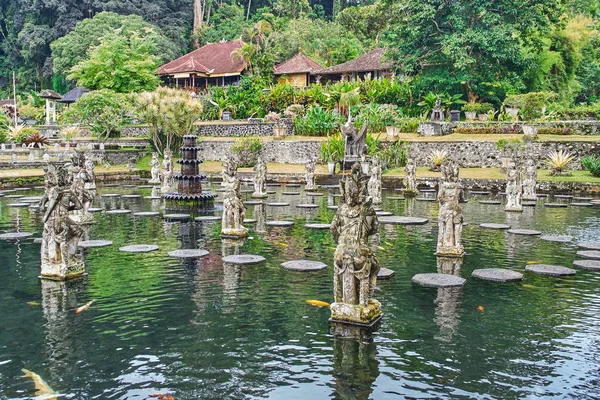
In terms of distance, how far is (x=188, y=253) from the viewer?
44.6ft

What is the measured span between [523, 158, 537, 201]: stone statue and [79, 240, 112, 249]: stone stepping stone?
1683cm

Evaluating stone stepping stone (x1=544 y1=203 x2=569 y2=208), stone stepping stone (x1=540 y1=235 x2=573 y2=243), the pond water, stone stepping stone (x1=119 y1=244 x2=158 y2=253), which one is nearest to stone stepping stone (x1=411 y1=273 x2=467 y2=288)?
the pond water

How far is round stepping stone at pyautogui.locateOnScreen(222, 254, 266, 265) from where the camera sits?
12.7 metres

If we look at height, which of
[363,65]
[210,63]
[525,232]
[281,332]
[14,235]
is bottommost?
[281,332]

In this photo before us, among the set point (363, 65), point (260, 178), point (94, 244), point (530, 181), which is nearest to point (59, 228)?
→ point (94, 244)

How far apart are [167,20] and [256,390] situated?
2782 inches

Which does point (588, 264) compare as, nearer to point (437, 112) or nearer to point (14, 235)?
point (14, 235)

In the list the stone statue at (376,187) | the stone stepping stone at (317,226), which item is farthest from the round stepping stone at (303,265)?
the stone statue at (376,187)

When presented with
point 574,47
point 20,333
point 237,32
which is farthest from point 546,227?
point 237,32

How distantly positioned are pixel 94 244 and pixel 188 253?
2682 millimetres

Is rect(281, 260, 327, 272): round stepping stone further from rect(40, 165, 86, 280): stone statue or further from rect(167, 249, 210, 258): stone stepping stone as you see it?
rect(40, 165, 86, 280): stone statue

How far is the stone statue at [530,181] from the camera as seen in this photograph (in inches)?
951

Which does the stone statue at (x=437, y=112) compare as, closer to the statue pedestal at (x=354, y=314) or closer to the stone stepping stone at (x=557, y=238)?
the stone stepping stone at (x=557, y=238)

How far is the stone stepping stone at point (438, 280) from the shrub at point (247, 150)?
2759cm
